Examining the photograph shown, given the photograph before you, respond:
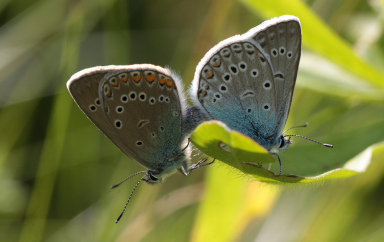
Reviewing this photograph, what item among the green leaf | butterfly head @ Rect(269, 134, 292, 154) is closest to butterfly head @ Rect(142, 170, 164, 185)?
butterfly head @ Rect(269, 134, 292, 154)

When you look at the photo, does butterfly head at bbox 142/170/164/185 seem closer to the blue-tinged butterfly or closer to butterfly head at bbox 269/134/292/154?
the blue-tinged butterfly

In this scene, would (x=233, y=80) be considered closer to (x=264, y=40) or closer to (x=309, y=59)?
(x=264, y=40)

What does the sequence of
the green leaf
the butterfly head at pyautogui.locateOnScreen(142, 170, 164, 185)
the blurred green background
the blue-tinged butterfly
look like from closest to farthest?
the green leaf, the blue-tinged butterfly, the butterfly head at pyautogui.locateOnScreen(142, 170, 164, 185), the blurred green background

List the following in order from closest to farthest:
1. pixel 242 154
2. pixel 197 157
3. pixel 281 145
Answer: pixel 242 154 → pixel 281 145 → pixel 197 157

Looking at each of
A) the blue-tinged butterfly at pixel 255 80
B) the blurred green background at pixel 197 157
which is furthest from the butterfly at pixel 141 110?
the blurred green background at pixel 197 157

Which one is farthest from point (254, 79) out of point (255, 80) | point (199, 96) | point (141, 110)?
point (141, 110)

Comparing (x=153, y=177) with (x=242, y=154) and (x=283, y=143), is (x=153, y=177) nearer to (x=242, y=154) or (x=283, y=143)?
(x=283, y=143)
